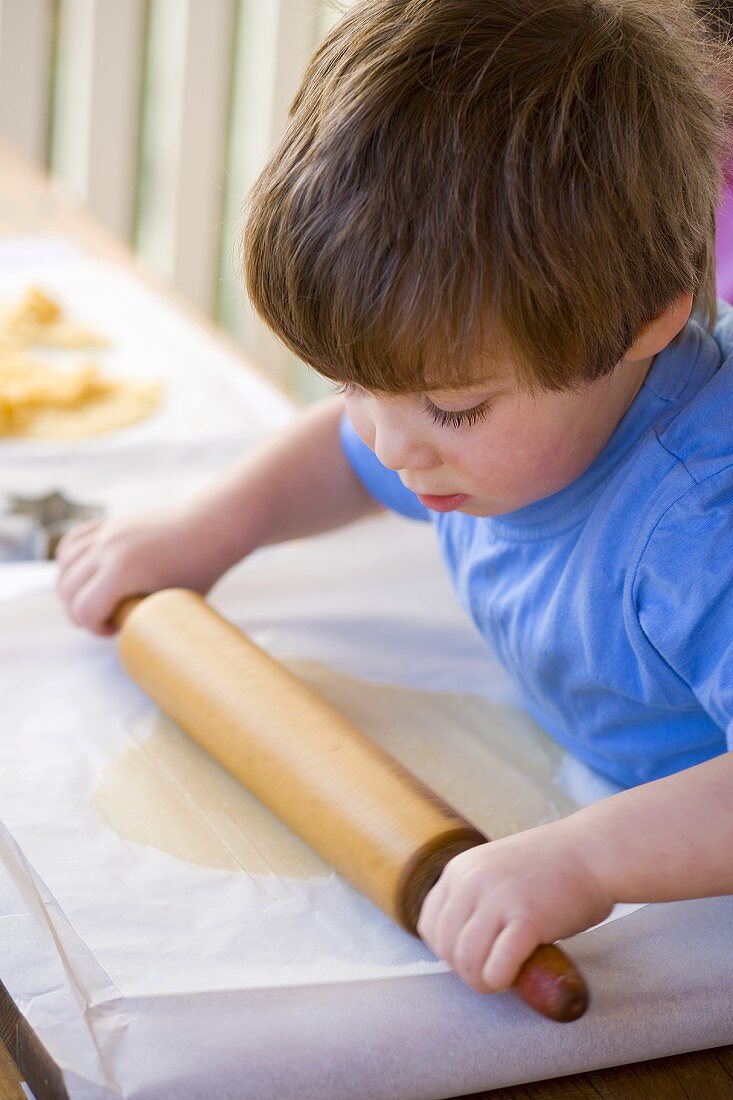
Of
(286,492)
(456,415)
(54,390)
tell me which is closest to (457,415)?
(456,415)

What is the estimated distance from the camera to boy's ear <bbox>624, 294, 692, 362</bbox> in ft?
1.91

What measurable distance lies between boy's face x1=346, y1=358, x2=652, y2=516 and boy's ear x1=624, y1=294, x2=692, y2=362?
0.06ft

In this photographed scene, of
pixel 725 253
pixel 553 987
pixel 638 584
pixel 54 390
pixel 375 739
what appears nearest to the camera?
pixel 553 987

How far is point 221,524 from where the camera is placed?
2.75ft

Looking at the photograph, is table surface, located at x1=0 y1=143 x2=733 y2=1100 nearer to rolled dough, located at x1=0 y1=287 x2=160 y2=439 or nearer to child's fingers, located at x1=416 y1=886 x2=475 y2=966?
child's fingers, located at x1=416 y1=886 x2=475 y2=966

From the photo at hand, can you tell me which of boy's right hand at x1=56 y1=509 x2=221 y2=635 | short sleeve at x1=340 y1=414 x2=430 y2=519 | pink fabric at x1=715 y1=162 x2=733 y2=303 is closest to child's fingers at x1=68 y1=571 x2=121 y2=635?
boy's right hand at x1=56 y1=509 x2=221 y2=635

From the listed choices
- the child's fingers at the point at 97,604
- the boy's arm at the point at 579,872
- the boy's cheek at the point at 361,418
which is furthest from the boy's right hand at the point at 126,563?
the boy's arm at the point at 579,872

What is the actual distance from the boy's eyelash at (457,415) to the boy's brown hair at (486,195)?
0.02 meters

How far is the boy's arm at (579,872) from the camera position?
20.1 inches

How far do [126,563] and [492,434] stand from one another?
31 cm

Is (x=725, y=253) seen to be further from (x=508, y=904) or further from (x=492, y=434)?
(x=508, y=904)

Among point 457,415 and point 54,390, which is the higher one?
point 457,415

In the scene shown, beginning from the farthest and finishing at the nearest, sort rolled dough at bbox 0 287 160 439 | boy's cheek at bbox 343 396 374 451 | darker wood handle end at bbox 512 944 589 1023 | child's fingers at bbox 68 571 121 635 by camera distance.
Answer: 1. rolled dough at bbox 0 287 160 439
2. child's fingers at bbox 68 571 121 635
3. boy's cheek at bbox 343 396 374 451
4. darker wood handle end at bbox 512 944 589 1023

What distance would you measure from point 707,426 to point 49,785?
36 cm
